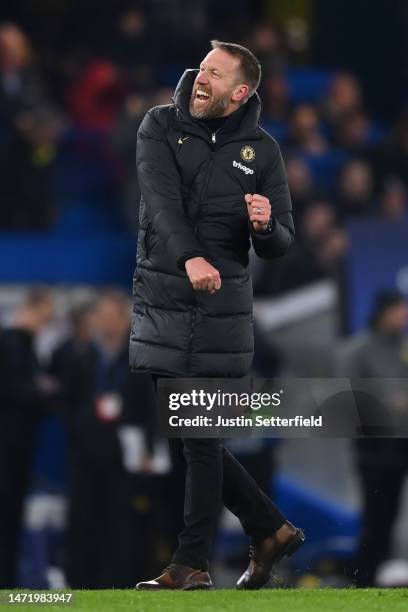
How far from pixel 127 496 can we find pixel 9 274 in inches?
79.8

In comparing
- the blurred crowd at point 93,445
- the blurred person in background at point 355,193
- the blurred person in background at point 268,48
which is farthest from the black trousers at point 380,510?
the blurred person in background at point 268,48

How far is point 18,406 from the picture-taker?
11047 mm

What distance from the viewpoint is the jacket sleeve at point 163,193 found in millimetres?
5988

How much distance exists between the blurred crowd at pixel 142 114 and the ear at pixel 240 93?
6.32m

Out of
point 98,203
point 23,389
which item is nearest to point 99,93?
point 98,203

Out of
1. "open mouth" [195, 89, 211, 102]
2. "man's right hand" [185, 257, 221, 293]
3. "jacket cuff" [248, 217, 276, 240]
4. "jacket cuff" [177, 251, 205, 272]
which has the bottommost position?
"man's right hand" [185, 257, 221, 293]

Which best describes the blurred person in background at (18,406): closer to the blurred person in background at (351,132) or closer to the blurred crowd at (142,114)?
the blurred crowd at (142,114)

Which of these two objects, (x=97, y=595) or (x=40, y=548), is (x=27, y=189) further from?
(x=97, y=595)

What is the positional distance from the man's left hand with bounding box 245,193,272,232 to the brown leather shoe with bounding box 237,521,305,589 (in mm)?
1161

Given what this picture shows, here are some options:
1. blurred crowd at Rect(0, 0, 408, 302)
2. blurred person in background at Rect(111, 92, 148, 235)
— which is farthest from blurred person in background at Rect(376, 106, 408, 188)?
blurred person in background at Rect(111, 92, 148, 235)

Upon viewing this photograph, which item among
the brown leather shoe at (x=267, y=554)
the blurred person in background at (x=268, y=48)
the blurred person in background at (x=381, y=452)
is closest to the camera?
the brown leather shoe at (x=267, y=554)

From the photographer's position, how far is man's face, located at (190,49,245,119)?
6.18 metres

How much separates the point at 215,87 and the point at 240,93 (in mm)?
101

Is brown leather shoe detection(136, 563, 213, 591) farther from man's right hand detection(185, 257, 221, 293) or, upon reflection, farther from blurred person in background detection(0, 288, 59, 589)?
blurred person in background detection(0, 288, 59, 589)
